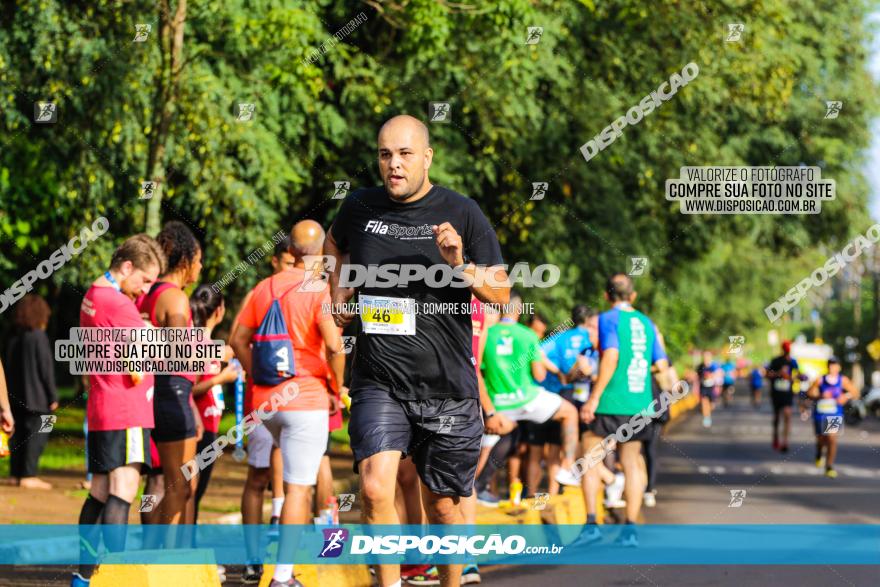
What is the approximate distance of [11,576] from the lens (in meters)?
9.06

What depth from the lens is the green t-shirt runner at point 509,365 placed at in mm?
11602

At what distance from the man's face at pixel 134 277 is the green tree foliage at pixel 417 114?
5.05 meters

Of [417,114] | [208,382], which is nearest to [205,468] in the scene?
[208,382]

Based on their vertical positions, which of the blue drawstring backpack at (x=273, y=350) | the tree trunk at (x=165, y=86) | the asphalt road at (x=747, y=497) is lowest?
the asphalt road at (x=747, y=497)

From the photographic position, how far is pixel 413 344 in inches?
257

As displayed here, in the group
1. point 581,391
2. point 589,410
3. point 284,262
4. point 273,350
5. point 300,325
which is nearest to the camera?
point 273,350

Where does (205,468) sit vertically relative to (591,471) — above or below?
above

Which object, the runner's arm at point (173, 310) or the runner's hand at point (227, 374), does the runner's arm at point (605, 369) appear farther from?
the runner's arm at point (173, 310)

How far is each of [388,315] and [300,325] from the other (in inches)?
70.8

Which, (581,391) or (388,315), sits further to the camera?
(581,391)

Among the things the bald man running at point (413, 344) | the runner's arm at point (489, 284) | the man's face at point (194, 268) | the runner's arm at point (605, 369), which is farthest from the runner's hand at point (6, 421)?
the runner's arm at point (605, 369)

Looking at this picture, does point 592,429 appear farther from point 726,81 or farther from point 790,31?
point 790,31

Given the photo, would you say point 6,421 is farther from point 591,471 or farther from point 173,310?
point 591,471

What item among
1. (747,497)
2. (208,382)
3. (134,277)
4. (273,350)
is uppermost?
(134,277)
